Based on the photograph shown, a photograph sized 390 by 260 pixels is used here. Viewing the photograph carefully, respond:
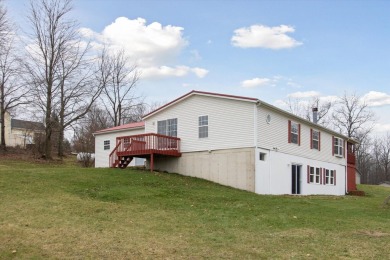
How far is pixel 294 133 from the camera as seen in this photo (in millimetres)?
24766

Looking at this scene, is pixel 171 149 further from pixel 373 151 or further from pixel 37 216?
pixel 373 151

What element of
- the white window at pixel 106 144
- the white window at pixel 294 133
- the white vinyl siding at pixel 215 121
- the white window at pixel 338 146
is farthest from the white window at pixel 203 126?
the white window at pixel 338 146

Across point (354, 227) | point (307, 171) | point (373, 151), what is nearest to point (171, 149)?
point (307, 171)

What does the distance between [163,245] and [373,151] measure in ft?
281

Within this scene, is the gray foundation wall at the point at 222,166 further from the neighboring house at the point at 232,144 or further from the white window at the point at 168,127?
the white window at the point at 168,127

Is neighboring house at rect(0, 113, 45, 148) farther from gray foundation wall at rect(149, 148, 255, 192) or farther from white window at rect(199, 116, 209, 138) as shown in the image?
white window at rect(199, 116, 209, 138)

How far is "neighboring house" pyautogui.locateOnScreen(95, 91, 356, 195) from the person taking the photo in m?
21.1

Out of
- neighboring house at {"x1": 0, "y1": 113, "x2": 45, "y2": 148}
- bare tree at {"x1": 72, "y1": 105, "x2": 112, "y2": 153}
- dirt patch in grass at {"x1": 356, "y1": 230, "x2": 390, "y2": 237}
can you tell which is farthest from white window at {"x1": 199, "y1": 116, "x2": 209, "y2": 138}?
neighboring house at {"x1": 0, "y1": 113, "x2": 45, "y2": 148}

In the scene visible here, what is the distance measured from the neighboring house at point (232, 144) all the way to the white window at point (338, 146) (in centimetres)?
375

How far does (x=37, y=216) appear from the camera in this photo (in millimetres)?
11172

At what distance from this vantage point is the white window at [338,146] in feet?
102

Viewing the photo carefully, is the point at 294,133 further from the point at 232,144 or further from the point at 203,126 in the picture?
the point at 203,126

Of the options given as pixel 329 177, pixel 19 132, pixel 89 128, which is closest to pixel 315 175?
pixel 329 177

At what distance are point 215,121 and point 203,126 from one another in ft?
2.92
